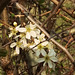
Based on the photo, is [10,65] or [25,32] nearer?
[25,32]

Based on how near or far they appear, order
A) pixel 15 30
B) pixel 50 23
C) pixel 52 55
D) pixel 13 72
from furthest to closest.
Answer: pixel 50 23 < pixel 13 72 < pixel 15 30 < pixel 52 55

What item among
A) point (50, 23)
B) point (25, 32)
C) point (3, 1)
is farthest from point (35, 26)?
point (3, 1)

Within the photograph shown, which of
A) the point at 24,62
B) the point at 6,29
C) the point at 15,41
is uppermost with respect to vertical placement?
the point at 6,29

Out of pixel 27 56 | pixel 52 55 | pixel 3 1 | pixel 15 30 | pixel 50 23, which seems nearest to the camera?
pixel 3 1

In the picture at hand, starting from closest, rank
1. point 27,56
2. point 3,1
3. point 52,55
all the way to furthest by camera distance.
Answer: point 3,1 → point 52,55 → point 27,56

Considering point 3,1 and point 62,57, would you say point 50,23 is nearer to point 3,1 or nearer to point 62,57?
point 62,57

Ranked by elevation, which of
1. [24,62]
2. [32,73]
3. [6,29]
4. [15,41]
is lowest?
[32,73]

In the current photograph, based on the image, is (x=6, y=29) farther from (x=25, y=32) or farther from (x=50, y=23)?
(x=50, y=23)

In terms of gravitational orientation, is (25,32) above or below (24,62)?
above

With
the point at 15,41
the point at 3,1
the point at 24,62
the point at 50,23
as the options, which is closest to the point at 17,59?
the point at 24,62
